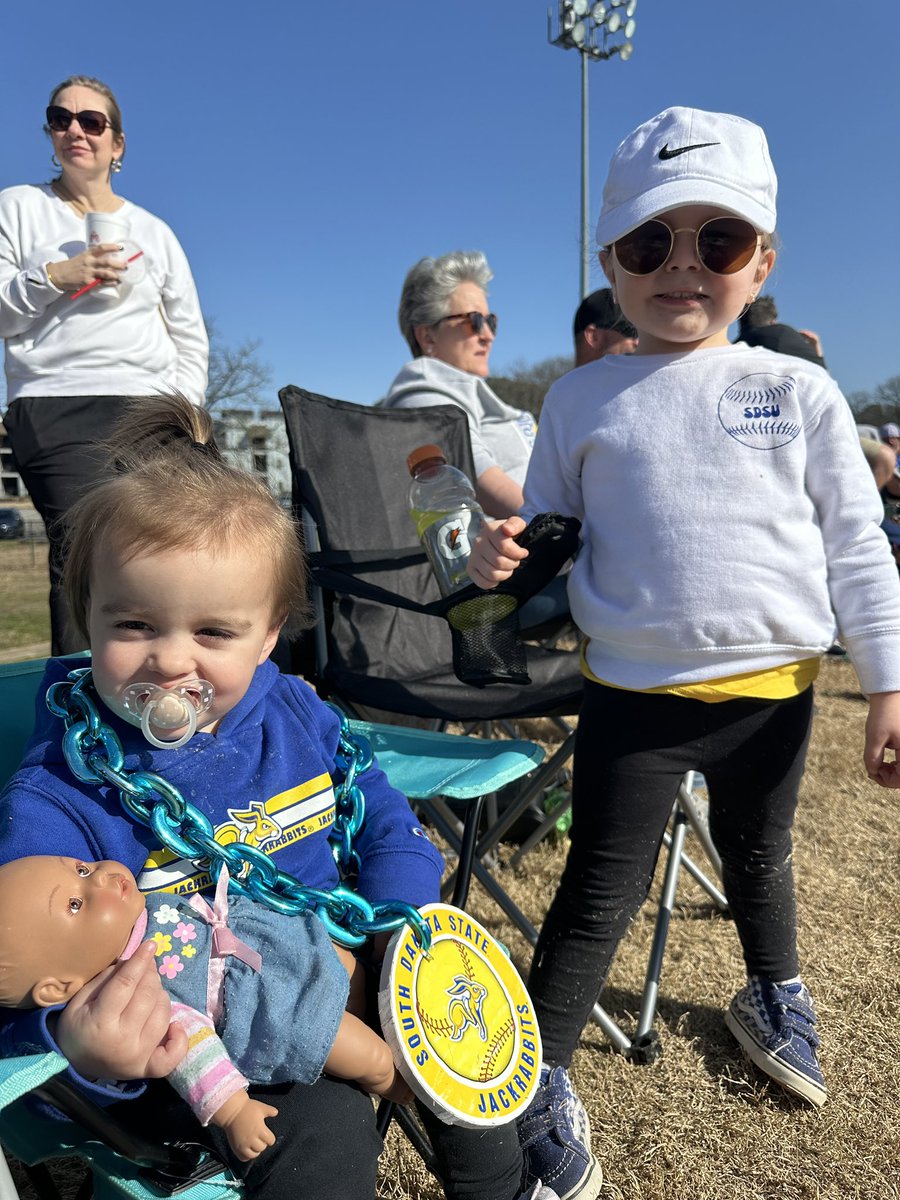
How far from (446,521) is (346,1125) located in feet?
4.52

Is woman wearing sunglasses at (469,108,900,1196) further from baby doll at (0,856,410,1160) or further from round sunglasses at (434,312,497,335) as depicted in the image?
round sunglasses at (434,312,497,335)

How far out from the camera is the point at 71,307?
281cm

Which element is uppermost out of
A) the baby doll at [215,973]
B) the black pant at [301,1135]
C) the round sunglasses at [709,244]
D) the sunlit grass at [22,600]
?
the round sunglasses at [709,244]

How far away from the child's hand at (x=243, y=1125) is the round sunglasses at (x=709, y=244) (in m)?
1.38

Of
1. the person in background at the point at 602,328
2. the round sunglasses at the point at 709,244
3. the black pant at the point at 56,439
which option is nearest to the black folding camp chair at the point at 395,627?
the black pant at the point at 56,439

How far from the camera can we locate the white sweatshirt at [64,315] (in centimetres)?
277

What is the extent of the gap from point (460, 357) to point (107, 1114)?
9.12 ft

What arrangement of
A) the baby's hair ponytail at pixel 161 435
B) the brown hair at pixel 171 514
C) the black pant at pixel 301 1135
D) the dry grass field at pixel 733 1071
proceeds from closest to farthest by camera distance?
the black pant at pixel 301 1135 → the brown hair at pixel 171 514 → the baby's hair ponytail at pixel 161 435 → the dry grass field at pixel 733 1071

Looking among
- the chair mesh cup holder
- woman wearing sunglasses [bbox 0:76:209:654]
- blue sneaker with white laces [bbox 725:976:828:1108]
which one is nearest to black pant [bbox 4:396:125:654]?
woman wearing sunglasses [bbox 0:76:209:654]

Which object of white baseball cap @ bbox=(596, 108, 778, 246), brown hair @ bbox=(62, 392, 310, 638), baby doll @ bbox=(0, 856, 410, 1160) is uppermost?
white baseball cap @ bbox=(596, 108, 778, 246)

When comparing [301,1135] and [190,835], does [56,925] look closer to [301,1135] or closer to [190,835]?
[190,835]

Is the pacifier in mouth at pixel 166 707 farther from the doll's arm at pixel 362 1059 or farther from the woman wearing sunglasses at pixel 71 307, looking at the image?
the woman wearing sunglasses at pixel 71 307

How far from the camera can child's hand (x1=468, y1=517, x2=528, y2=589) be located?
1538 millimetres

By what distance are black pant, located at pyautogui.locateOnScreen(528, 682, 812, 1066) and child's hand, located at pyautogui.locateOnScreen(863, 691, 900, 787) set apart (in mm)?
144
